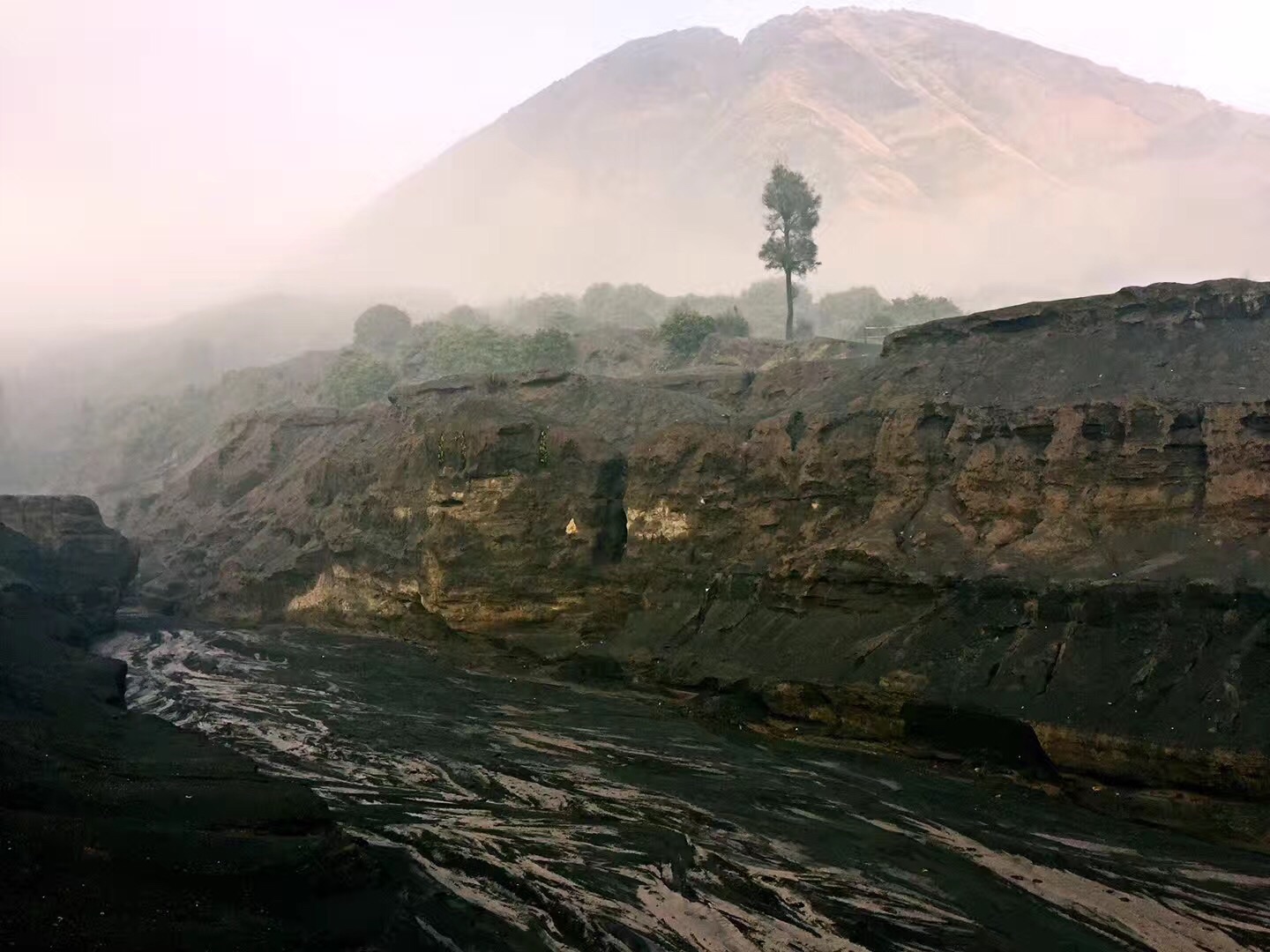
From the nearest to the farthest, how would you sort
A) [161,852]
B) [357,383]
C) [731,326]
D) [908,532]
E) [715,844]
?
1. [161,852]
2. [715,844]
3. [908,532]
4. [731,326]
5. [357,383]

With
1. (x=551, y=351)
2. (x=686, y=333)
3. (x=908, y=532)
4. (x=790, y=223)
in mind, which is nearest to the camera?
(x=908, y=532)

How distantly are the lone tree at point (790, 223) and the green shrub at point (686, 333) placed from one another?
5.26m

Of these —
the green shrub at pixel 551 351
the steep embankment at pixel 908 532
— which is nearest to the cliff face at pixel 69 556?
the steep embankment at pixel 908 532

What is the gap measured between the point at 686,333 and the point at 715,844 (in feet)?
157

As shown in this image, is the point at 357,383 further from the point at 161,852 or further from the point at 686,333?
the point at 161,852

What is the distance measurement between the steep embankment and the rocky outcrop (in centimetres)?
1185

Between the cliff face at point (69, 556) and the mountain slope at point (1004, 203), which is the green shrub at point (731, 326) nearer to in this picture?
the cliff face at point (69, 556)

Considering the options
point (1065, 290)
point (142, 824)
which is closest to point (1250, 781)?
point (142, 824)

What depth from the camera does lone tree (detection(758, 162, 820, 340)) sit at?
6041cm

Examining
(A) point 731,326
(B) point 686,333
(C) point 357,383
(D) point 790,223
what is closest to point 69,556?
(B) point 686,333

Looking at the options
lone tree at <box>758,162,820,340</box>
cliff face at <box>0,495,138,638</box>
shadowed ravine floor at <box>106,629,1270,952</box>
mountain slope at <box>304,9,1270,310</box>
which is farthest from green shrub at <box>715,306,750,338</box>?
mountain slope at <box>304,9,1270,310</box>

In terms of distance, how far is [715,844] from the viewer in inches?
603

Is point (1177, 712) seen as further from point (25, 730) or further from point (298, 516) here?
point (298, 516)

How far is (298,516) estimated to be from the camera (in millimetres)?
44531
